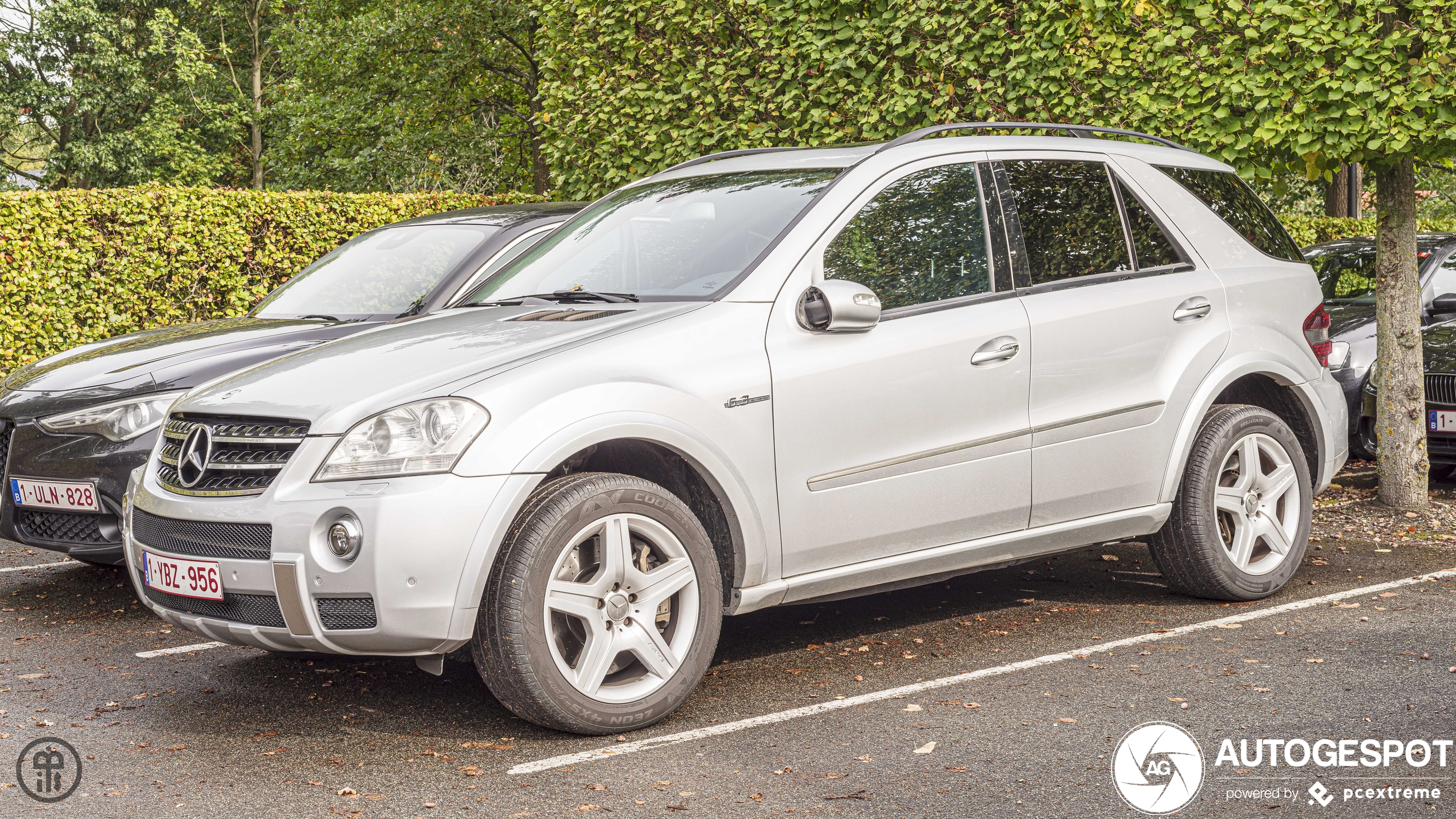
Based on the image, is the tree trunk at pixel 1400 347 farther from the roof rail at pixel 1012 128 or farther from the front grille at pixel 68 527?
the front grille at pixel 68 527

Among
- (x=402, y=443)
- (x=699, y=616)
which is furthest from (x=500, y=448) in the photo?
(x=699, y=616)

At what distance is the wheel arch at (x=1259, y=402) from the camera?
550 cm

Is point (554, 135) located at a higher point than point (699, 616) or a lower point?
higher

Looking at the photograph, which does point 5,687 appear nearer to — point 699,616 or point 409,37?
point 699,616

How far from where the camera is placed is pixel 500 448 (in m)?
3.91

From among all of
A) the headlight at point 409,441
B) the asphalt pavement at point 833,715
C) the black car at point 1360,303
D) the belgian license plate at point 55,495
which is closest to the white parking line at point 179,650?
the asphalt pavement at point 833,715

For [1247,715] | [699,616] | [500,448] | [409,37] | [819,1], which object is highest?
[409,37]

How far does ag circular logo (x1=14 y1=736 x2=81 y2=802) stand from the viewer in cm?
380

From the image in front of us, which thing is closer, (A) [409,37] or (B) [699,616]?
(B) [699,616]

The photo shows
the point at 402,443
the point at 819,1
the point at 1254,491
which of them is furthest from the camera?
the point at 819,1

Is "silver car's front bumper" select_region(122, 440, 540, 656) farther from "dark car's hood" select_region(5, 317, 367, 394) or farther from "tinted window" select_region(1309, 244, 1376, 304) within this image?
"tinted window" select_region(1309, 244, 1376, 304)

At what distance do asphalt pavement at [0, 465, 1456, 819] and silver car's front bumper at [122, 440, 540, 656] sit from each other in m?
0.42

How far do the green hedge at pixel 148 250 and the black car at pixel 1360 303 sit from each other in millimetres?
8336

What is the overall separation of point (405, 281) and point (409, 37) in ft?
51.8
